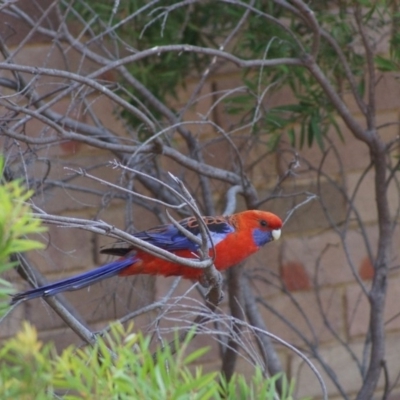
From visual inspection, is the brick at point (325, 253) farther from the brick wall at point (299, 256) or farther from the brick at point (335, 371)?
the brick at point (335, 371)

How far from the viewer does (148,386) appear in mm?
633

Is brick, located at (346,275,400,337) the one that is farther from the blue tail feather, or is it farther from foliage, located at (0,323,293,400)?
foliage, located at (0,323,293,400)

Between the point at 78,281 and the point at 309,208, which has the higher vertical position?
the point at 78,281

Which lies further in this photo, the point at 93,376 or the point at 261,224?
the point at 261,224

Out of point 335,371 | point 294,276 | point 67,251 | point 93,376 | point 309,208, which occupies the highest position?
point 93,376

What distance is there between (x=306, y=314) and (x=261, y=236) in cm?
82

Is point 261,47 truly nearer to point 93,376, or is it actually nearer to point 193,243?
point 193,243

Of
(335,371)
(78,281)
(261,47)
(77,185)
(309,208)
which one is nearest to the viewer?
(78,281)

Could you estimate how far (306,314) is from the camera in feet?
9.37

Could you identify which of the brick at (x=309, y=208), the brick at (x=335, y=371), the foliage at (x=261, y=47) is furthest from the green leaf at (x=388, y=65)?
the brick at (x=335, y=371)

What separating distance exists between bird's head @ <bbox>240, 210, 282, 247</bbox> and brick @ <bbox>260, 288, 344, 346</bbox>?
0.75m

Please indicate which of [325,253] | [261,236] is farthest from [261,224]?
[325,253]

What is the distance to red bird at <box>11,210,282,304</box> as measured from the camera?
1.90 m

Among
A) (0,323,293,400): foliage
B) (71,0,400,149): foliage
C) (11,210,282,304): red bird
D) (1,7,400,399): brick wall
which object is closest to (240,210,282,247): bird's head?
(11,210,282,304): red bird
